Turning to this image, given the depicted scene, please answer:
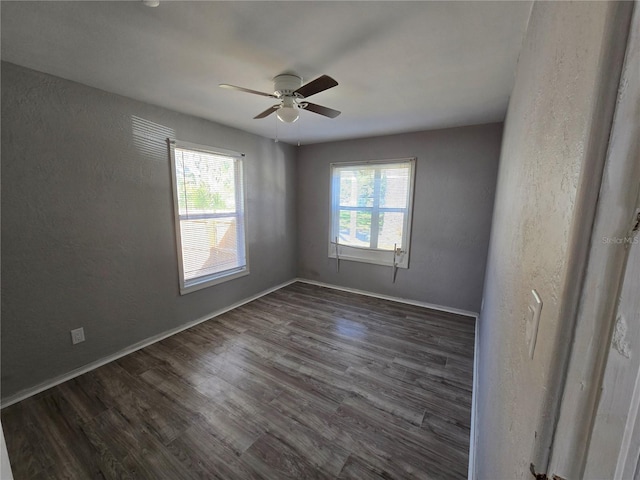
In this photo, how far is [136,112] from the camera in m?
2.32

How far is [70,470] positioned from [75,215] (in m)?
1.69

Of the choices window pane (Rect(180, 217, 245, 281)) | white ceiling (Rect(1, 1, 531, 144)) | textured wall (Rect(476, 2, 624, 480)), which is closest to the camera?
textured wall (Rect(476, 2, 624, 480))

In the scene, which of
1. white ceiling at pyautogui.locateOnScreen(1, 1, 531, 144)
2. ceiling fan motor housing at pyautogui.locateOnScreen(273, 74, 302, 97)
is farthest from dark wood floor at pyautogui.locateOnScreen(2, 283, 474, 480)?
white ceiling at pyautogui.locateOnScreen(1, 1, 531, 144)

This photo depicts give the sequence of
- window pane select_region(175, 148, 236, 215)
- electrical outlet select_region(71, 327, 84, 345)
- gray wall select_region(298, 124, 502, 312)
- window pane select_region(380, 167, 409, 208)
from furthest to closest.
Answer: window pane select_region(380, 167, 409, 208)
gray wall select_region(298, 124, 502, 312)
window pane select_region(175, 148, 236, 215)
electrical outlet select_region(71, 327, 84, 345)

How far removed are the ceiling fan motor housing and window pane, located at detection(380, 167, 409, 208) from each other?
6.80 ft

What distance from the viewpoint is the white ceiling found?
1.24 meters

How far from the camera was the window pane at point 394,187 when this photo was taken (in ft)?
11.5

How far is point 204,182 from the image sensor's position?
2951 mm

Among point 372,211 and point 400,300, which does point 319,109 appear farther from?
point 400,300

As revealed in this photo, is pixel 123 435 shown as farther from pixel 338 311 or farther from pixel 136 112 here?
pixel 136 112

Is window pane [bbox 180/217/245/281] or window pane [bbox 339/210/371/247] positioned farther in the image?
window pane [bbox 339/210/371/247]

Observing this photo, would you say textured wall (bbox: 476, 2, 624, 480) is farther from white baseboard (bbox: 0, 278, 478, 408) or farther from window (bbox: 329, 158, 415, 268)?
white baseboard (bbox: 0, 278, 478, 408)

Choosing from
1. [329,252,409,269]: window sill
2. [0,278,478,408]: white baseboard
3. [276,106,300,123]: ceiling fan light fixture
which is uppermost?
[276,106,300,123]: ceiling fan light fixture

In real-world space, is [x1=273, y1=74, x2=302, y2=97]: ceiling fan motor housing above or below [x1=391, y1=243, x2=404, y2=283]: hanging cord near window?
above
